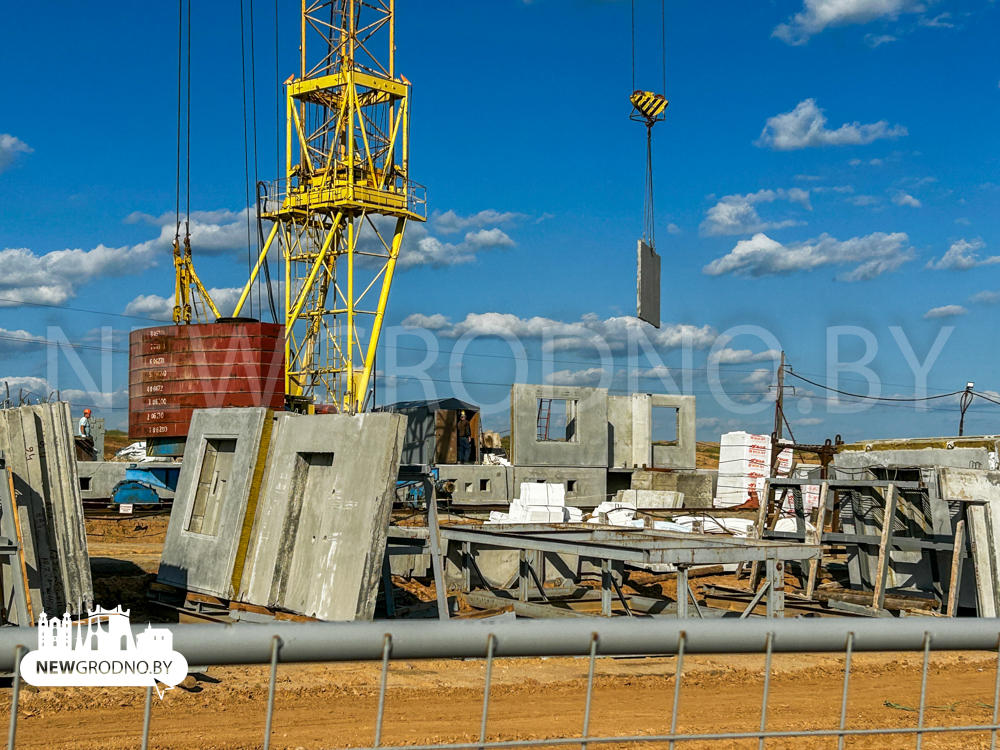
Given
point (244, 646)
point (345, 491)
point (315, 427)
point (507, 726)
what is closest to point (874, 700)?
point (507, 726)

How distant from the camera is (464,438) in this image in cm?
3756

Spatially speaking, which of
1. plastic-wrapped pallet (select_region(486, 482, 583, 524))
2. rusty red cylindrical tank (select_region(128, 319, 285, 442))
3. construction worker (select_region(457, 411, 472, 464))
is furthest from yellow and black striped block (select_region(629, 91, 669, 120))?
construction worker (select_region(457, 411, 472, 464))

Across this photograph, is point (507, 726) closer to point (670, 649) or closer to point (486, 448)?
point (670, 649)

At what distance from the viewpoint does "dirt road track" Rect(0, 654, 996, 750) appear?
261 inches

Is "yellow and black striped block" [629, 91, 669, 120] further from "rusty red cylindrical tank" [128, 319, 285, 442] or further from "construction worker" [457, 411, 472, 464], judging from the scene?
"construction worker" [457, 411, 472, 464]

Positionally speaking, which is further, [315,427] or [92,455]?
[92,455]

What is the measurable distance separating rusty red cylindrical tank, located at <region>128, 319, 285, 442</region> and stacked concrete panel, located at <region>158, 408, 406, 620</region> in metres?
18.6

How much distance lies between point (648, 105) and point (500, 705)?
12.2m

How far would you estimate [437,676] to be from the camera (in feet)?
29.1

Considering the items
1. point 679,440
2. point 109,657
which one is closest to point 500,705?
point 109,657

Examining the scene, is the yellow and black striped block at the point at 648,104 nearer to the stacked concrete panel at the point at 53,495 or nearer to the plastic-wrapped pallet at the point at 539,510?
the plastic-wrapped pallet at the point at 539,510

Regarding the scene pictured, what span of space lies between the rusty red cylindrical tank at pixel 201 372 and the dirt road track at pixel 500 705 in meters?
22.1

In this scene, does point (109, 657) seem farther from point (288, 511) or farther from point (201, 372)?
point (201, 372)

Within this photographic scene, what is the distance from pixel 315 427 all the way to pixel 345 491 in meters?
0.98
